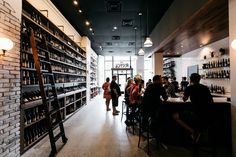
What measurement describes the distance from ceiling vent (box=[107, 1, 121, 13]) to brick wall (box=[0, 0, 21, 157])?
12.2 feet

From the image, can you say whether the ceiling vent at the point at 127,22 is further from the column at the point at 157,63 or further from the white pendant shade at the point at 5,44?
the white pendant shade at the point at 5,44

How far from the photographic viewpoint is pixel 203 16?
4805 mm

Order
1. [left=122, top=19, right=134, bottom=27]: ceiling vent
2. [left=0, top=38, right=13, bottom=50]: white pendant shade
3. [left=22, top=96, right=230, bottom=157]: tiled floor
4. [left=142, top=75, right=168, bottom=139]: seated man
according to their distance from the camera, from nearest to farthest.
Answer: [left=0, top=38, right=13, bottom=50]: white pendant shade < [left=22, top=96, right=230, bottom=157]: tiled floor < [left=142, top=75, right=168, bottom=139]: seated man < [left=122, top=19, right=134, bottom=27]: ceiling vent

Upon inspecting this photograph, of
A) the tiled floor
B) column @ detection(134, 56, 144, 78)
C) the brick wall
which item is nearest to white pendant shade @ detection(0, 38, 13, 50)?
the brick wall

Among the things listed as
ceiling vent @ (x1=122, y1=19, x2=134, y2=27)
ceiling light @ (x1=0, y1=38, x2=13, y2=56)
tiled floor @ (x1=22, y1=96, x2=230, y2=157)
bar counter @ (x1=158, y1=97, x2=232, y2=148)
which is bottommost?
tiled floor @ (x1=22, y1=96, x2=230, y2=157)

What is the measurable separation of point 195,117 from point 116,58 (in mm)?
18499

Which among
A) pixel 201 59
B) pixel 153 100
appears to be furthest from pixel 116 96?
pixel 201 59

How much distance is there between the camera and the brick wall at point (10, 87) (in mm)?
3254

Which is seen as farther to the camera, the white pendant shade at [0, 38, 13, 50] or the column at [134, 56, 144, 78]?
the column at [134, 56, 144, 78]

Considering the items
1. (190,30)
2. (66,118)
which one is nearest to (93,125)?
(66,118)

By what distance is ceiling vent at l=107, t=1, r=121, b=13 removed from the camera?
6.73m

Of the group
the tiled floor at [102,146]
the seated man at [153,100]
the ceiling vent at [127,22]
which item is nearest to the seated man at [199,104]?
the seated man at [153,100]

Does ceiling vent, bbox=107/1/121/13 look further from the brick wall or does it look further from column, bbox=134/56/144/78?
column, bbox=134/56/144/78

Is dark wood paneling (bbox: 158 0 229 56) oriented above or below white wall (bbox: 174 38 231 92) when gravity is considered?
above
